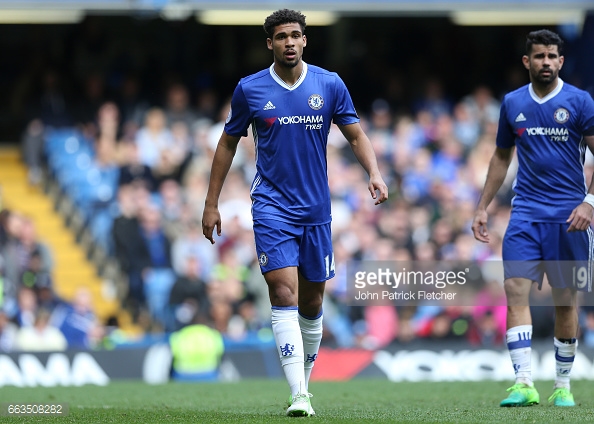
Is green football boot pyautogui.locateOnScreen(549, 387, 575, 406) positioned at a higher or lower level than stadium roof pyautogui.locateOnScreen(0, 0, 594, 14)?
lower

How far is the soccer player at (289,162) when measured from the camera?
7.77 m

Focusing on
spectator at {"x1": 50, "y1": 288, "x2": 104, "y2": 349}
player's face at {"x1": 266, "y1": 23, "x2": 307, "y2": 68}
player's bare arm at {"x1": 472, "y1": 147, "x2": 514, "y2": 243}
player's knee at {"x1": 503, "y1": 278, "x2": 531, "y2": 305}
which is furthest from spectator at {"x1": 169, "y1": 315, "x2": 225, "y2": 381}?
player's face at {"x1": 266, "y1": 23, "x2": 307, "y2": 68}

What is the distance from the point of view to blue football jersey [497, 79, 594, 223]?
29.0 feet

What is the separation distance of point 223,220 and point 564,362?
865 cm

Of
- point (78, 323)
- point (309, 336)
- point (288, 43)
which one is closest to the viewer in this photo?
point (288, 43)

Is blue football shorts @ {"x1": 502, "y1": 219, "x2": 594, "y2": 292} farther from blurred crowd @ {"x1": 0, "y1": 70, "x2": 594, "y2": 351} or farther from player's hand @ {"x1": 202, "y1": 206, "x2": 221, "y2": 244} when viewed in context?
blurred crowd @ {"x1": 0, "y1": 70, "x2": 594, "y2": 351}

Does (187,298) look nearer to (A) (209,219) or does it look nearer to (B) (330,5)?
(B) (330,5)

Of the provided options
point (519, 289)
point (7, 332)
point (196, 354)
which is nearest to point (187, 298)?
point (196, 354)

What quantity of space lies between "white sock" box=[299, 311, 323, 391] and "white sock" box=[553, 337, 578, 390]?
2.03 metres

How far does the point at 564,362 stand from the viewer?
9.03 meters

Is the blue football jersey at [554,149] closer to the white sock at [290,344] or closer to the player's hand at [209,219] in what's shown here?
the white sock at [290,344]

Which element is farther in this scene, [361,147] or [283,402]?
[283,402]

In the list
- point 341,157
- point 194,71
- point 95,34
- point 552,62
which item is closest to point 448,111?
point 341,157

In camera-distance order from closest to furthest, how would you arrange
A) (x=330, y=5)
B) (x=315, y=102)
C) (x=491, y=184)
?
(x=315, y=102) → (x=491, y=184) → (x=330, y=5)
